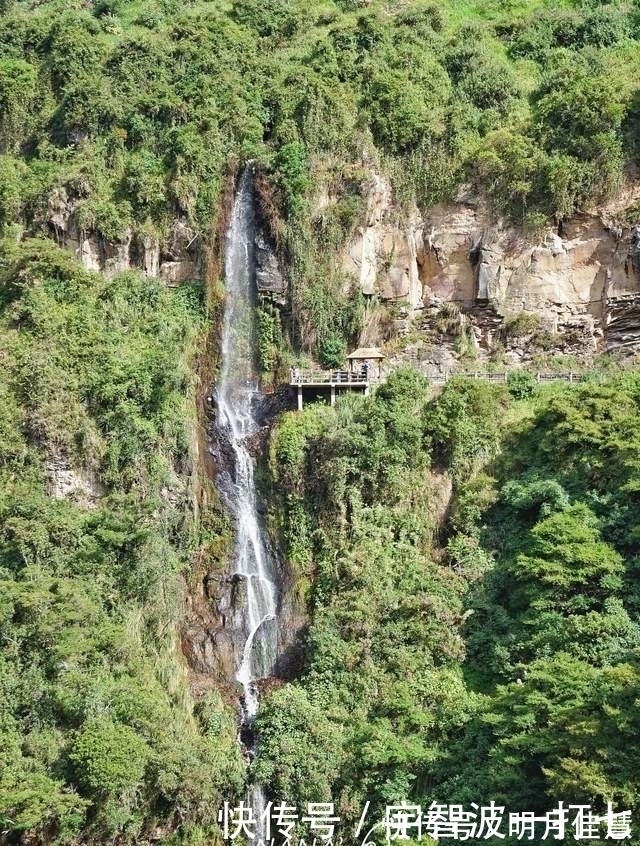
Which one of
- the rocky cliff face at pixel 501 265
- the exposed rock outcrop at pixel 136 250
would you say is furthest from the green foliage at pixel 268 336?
the exposed rock outcrop at pixel 136 250

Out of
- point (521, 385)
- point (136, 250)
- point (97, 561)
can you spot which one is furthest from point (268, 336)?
point (97, 561)

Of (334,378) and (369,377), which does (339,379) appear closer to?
(334,378)

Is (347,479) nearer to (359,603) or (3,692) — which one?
(359,603)

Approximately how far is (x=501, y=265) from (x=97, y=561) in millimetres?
17626

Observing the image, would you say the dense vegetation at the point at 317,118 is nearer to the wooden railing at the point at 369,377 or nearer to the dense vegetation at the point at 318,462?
the dense vegetation at the point at 318,462

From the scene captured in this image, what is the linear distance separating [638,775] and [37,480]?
1858cm

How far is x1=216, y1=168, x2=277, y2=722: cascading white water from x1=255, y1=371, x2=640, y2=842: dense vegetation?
1.14 metres

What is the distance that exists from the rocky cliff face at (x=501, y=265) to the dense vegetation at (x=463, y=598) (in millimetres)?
5023

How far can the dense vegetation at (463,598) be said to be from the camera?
19016mm

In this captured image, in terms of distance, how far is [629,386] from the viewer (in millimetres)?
26094

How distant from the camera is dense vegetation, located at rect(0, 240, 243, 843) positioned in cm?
2133

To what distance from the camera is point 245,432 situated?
3000cm

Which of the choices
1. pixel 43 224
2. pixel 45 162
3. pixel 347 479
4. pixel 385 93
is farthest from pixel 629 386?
pixel 45 162

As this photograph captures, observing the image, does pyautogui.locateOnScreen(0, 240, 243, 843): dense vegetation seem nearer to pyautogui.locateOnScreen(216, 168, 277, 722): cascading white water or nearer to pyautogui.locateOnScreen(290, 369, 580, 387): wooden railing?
pyautogui.locateOnScreen(216, 168, 277, 722): cascading white water
